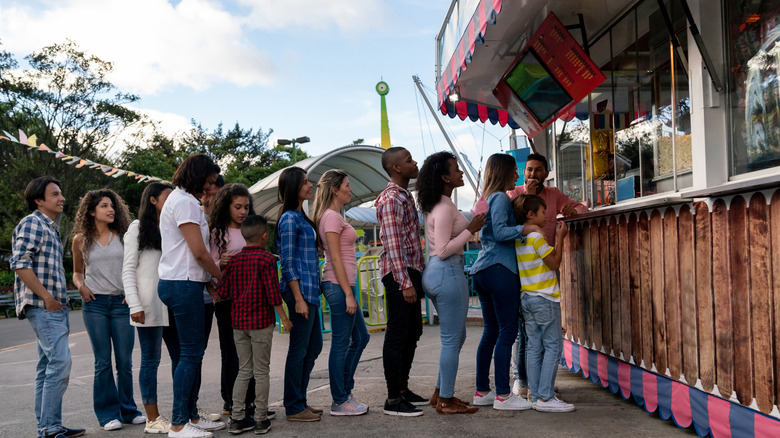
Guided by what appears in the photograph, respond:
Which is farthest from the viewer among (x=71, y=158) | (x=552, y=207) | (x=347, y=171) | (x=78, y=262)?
(x=347, y=171)

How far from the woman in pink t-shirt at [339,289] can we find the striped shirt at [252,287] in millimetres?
457

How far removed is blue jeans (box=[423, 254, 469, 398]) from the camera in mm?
4848

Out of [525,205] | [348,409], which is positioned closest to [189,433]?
[348,409]

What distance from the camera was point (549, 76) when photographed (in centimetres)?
596

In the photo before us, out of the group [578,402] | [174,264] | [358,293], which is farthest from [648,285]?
[358,293]

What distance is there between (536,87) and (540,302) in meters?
2.39

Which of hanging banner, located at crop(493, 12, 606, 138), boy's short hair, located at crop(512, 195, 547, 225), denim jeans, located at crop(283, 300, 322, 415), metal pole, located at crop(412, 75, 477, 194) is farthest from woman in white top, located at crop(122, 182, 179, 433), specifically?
metal pole, located at crop(412, 75, 477, 194)

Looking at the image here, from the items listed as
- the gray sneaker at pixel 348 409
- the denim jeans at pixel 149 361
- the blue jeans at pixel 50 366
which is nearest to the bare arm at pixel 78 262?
the blue jeans at pixel 50 366

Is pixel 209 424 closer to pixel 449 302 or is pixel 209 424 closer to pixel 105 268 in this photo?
pixel 105 268

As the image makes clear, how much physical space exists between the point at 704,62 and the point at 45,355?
4827 millimetres

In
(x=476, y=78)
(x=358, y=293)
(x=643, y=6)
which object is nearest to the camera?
(x=643, y=6)

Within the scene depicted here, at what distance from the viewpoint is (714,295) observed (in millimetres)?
3883

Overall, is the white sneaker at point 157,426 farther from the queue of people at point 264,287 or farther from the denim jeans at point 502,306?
the denim jeans at point 502,306

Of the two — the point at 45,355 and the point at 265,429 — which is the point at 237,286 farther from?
the point at 45,355
